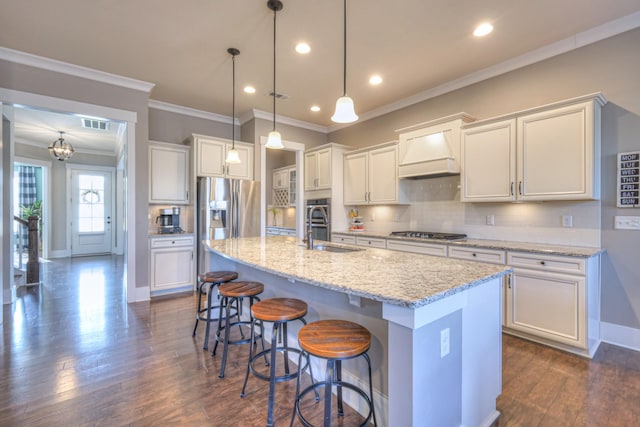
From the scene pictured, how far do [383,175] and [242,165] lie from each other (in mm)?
2323

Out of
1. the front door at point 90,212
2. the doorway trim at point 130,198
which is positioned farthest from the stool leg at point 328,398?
the front door at point 90,212

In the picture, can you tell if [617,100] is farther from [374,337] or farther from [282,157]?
[282,157]

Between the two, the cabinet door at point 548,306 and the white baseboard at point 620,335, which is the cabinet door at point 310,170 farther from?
the white baseboard at point 620,335

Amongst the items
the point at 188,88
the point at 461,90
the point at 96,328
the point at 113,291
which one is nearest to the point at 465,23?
the point at 461,90

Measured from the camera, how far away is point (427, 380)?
4.21 ft

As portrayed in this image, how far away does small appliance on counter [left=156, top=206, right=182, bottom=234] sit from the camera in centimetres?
465

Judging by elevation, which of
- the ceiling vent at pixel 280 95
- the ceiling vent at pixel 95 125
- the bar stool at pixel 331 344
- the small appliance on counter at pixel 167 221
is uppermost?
the ceiling vent at pixel 280 95

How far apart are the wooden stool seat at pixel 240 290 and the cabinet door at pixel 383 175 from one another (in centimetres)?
262

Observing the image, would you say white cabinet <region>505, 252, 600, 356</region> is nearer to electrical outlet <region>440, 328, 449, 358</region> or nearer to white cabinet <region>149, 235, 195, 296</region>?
electrical outlet <region>440, 328, 449, 358</region>

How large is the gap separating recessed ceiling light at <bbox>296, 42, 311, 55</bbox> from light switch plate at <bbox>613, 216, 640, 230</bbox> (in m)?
3.37

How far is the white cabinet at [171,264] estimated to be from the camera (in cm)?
415

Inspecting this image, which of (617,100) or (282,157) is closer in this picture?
(617,100)

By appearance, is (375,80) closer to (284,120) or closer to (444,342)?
(284,120)

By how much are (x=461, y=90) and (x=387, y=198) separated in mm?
1699
